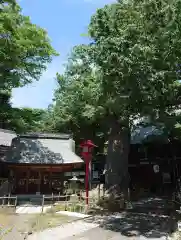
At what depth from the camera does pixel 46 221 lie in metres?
12.5

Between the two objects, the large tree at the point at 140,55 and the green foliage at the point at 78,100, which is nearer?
the large tree at the point at 140,55

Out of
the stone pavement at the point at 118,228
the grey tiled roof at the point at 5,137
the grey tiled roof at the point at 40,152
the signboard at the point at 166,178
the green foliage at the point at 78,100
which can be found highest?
the green foliage at the point at 78,100

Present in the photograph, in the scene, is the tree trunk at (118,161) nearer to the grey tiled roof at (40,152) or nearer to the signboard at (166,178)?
the grey tiled roof at (40,152)

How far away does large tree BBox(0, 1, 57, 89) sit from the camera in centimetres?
1294

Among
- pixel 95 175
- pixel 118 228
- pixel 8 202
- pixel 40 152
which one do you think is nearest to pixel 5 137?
pixel 40 152

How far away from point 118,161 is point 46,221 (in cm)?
841

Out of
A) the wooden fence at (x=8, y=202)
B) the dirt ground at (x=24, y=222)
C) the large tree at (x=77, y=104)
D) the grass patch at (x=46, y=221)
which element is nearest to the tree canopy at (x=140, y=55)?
the large tree at (x=77, y=104)

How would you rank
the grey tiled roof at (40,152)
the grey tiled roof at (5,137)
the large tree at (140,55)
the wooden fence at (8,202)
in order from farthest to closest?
the grey tiled roof at (5,137) → the grey tiled roof at (40,152) → the wooden fence at (8,202) → the large tree at (140,55)

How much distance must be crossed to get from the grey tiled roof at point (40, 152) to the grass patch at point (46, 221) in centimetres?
616

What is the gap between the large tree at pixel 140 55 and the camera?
35.3 feet

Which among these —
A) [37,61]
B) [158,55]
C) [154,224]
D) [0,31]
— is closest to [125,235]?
[154,224]

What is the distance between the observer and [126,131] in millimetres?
19781

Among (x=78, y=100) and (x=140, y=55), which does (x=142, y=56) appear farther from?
(x=78, y=100)

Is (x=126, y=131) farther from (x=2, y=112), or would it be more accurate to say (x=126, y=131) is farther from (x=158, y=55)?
(x=2, y=112)
